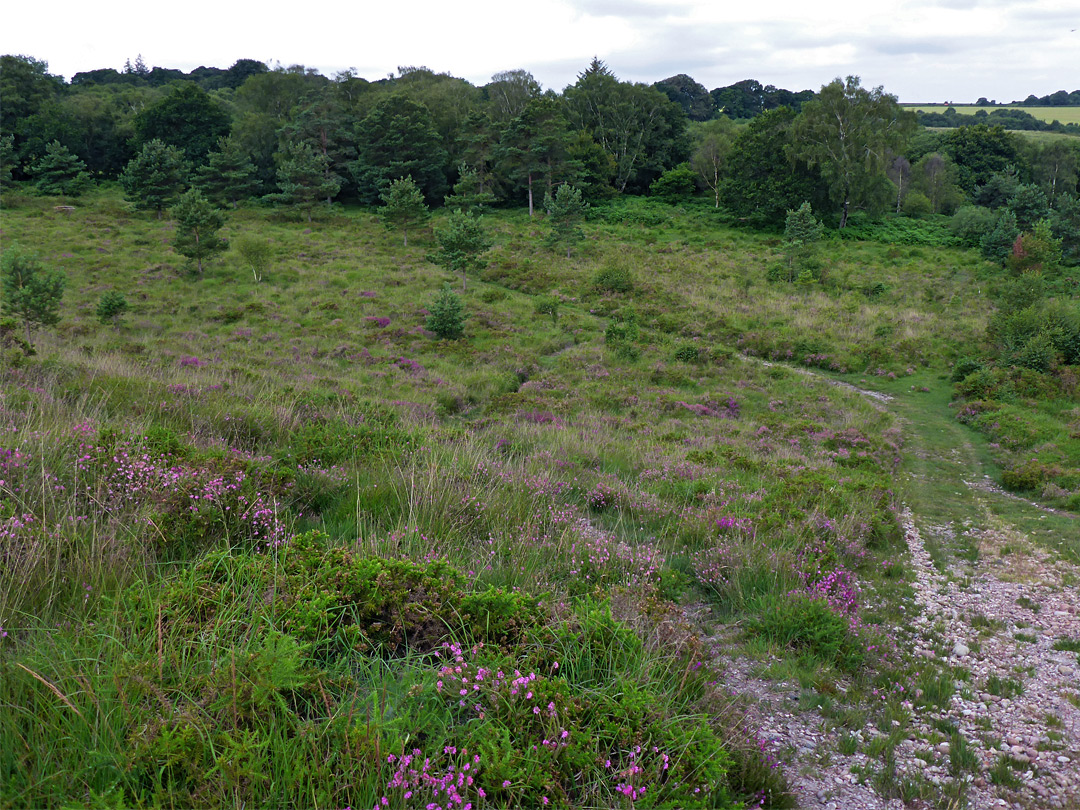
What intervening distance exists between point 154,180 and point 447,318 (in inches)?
1367

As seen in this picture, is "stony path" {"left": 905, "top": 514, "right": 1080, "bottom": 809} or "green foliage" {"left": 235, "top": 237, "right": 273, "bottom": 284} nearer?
"stony path" {"left": 905, "top": 514, "right": 1080, "bottom": 809}

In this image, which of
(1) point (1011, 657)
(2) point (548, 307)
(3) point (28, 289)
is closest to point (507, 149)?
(2) point (548, 307)

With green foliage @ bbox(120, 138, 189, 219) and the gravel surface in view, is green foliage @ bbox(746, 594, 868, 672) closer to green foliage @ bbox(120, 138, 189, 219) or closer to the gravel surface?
the gravel surface

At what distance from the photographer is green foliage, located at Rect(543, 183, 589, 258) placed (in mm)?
36250

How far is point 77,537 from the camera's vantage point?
3424 mm

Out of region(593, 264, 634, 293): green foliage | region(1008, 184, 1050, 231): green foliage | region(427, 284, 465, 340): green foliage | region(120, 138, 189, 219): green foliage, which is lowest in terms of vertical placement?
region(427, 284, 465, 340): green foliage

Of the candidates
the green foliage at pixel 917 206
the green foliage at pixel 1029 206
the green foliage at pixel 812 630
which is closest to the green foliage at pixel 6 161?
the green foliage at pixel 812 630

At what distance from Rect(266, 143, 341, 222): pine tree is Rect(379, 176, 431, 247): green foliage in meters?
9.79

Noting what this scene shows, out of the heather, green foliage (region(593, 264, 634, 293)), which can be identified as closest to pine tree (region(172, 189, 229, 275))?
green foliage (region(593, 264, 634, 293))

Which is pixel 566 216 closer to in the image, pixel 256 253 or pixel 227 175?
pixel 256 253

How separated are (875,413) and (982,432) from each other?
241 centimetres

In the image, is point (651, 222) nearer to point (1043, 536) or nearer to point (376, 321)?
point (376, 321)

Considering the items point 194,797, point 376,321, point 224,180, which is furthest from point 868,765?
point 224,180

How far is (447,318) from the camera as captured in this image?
73.3ft
